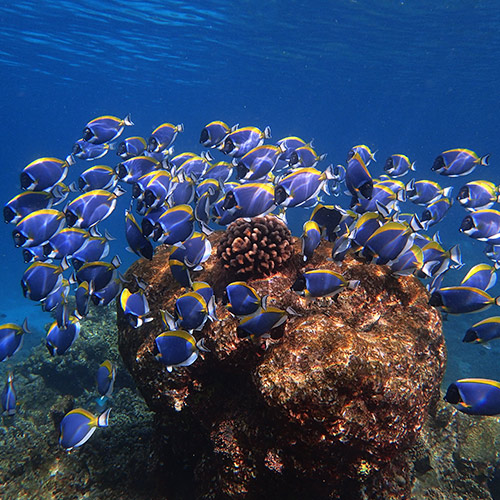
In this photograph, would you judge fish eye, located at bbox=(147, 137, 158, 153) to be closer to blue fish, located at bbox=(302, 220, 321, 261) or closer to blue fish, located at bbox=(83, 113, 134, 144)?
blue fish, located at bbox=(83, 113, 134, 144)

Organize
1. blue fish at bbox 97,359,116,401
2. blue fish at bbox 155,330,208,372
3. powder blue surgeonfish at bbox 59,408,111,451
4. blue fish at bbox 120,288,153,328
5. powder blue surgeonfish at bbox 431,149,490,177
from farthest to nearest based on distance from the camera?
powder blue surgeonfish at bbox 431,149,490,177
blue fish at bbox 97,359,116,401
powder blue surgeonfish at bbox 59,408,111,451
blue fish at bbox 120,288,153,328
blue fish at bbox 155,330,208,372

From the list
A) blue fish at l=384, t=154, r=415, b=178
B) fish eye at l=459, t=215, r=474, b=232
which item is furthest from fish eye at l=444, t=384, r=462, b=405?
blue fish at l=384, t=154, r=415, b=178

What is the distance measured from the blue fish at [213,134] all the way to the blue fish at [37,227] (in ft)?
8.62

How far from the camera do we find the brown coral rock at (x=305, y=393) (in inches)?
122

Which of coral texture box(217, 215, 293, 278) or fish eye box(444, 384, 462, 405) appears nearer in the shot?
fish eye box(444, 384, 462, 405)

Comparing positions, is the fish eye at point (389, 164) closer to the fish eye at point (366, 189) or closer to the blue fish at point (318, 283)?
the fish eye at point (366, 189)

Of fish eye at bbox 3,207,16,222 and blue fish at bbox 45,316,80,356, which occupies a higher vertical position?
fish eye at bbox 3,207,16,222

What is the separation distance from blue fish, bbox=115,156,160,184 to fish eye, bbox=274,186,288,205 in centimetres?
231

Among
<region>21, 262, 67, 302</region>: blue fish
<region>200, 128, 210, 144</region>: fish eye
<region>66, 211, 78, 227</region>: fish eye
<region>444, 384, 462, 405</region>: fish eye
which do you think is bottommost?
<region>21, 262, 67, 302</region>: blue fish

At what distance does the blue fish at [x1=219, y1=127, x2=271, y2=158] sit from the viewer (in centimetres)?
539

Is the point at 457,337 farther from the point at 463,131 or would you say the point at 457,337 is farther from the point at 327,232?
the point at 463,131

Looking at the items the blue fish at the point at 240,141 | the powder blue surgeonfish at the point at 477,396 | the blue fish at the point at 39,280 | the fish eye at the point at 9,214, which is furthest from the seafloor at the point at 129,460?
the blue fish at the point at 240,141

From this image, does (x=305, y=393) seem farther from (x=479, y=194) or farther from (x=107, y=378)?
(x=479, y=194)

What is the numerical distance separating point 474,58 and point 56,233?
129ft
